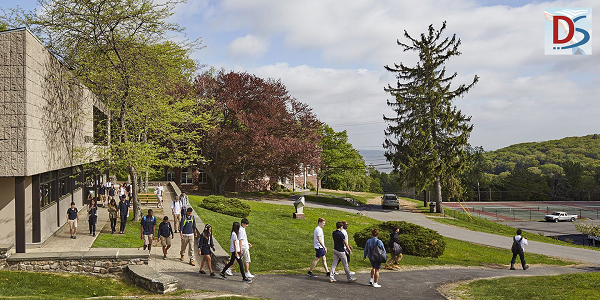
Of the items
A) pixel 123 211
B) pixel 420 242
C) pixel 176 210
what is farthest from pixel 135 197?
pixel 420 242

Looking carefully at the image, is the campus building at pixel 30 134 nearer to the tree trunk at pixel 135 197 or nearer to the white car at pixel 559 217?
the tree trunk at pixel 135 197

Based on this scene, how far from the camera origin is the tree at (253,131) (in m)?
44.7

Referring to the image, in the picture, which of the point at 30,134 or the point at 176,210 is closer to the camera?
the point at 30,134

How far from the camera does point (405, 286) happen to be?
43.4ft

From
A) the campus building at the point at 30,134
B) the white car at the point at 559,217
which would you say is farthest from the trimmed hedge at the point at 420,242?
the white car at the point at 559,217

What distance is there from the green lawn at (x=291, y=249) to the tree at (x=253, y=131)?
14.2m

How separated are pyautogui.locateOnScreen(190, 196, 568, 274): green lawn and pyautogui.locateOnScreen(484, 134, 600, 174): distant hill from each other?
12257 centimetres

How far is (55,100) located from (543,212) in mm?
61374

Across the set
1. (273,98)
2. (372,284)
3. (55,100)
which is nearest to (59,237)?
(55,100)

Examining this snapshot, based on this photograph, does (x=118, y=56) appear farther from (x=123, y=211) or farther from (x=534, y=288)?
(x=534, y=288)

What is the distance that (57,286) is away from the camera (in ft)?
39.0

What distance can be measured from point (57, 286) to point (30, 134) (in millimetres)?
5778

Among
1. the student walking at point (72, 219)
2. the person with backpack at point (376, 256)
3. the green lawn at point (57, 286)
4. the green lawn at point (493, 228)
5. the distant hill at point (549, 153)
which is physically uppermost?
the distant hill at point (549, 153)

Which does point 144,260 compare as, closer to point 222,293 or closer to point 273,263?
point 222,293
